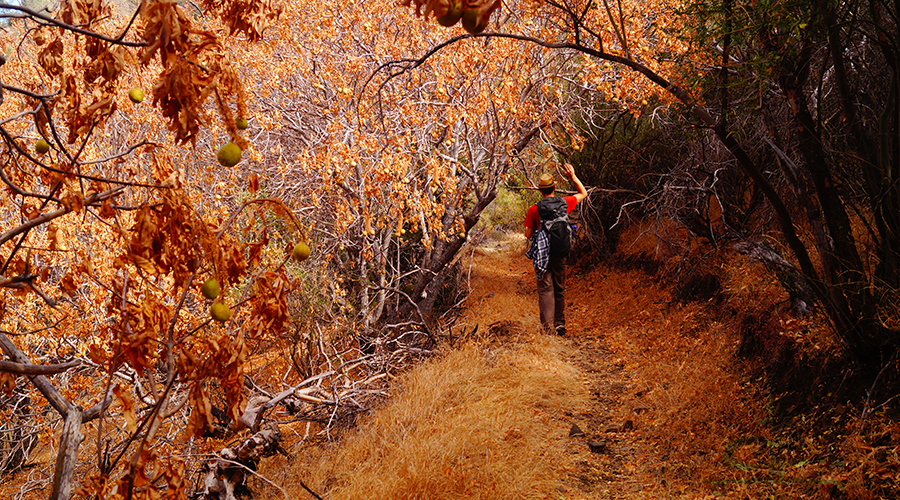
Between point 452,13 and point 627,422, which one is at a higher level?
point 452,13

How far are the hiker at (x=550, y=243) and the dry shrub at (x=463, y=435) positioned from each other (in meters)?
1.06

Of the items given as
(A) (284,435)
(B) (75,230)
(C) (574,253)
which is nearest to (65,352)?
(B) (75,230)

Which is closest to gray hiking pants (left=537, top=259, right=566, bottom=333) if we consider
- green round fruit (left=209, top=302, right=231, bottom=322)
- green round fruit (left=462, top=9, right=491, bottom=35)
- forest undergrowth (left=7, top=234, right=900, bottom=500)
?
forest undergrowth (left=7, top=234, right=900, bottom=500)

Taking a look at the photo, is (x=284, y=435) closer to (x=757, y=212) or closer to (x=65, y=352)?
(x=65, y=352)

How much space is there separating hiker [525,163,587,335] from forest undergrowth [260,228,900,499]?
1.28 feet

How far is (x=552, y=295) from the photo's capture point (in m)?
7.62

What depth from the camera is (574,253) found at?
1184cm

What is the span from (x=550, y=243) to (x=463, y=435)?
3.45m

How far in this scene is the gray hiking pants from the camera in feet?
24.6

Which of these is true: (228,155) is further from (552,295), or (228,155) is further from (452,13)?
(552,295)

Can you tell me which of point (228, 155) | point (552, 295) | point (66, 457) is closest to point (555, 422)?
point (552, 295)

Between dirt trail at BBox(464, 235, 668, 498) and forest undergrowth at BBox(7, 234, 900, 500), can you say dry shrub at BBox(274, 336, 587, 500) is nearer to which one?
forest undergrowth at BBox(7, 234, 900, 500)

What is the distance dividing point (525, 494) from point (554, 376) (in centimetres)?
228

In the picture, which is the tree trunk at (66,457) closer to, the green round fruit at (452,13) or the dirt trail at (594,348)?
the green round fruit at (452,13)
